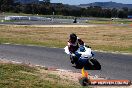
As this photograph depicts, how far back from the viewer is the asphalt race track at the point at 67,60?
14569 mm

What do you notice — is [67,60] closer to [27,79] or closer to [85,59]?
[85,59]

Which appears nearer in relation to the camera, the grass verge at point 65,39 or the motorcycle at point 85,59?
Result: the motorcycle at point 85,59

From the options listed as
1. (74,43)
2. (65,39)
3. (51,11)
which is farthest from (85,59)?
(51,11)

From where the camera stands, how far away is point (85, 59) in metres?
15.7

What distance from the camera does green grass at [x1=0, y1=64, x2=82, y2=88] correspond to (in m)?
11.0

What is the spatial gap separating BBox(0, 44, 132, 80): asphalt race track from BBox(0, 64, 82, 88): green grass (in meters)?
2.32

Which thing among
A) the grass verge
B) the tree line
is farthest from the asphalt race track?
the tree line

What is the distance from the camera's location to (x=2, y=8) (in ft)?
382

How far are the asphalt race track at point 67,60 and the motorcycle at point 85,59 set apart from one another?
12.2 inches

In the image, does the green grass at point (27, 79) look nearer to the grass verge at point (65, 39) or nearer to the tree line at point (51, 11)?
the grass verge at point (65, 39)

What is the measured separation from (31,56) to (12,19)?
160ft

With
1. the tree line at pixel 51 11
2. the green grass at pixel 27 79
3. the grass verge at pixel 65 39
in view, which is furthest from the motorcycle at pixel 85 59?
the tree line at pixel 51 11

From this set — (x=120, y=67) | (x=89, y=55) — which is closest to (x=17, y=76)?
(x=89, y=55)

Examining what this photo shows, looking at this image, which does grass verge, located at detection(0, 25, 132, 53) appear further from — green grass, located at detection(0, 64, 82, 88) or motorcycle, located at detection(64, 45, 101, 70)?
green grass, located at detection(0, 64, 82, 88)
